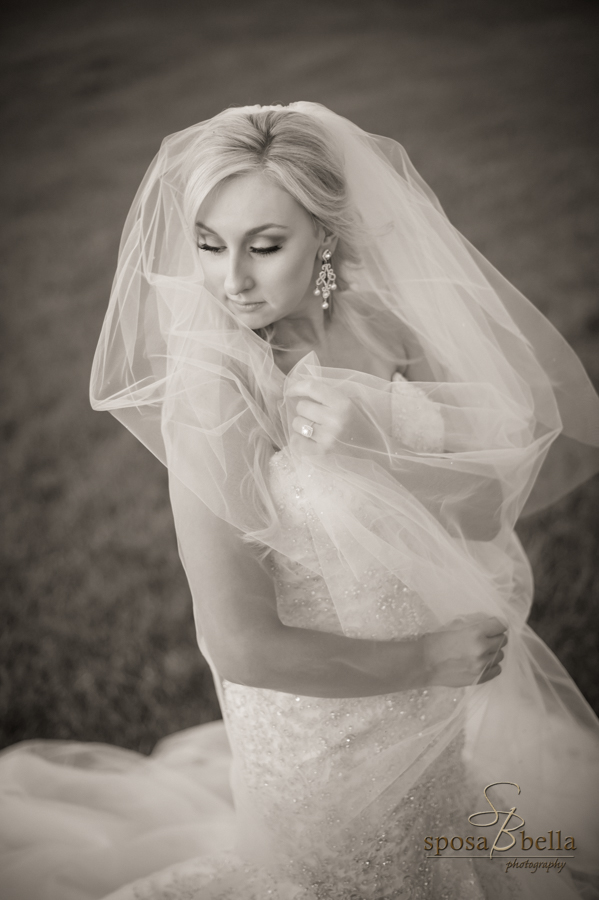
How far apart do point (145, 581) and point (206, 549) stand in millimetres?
2408

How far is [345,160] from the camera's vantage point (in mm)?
1779

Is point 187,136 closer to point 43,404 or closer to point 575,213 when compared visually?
point 43,404

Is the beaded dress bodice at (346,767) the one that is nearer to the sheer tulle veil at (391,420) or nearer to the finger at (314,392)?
the sheer tulle veil at (391,420)

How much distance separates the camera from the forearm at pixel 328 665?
5.08 ft

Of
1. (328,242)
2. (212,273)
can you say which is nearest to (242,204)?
(212,273)

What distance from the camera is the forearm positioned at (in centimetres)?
155

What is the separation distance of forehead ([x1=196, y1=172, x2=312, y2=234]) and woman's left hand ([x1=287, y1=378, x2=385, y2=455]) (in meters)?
0.37

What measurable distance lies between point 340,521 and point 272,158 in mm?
821

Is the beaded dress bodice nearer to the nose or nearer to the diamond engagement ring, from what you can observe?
the diamond engagement ring

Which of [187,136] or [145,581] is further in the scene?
[145,581]

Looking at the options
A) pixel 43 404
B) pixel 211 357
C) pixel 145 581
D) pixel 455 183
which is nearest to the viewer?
pixel 211 357

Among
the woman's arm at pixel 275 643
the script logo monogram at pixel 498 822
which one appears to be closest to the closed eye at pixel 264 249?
the woman's arm at pixel 275 643

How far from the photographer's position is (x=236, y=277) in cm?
157

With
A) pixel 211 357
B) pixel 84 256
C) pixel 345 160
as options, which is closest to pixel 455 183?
pixel 84 256
